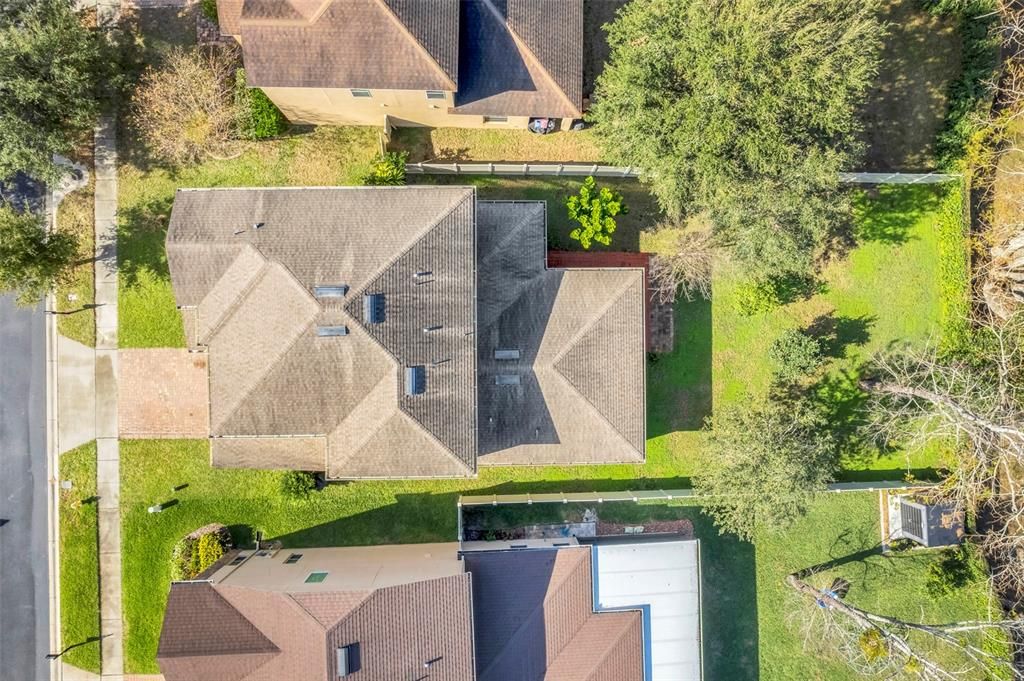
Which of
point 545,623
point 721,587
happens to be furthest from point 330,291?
point 721,587

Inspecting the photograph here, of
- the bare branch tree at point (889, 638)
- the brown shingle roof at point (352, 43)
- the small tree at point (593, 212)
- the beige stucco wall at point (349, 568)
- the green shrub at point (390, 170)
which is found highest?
the brown shingle roof at point (352, 43)

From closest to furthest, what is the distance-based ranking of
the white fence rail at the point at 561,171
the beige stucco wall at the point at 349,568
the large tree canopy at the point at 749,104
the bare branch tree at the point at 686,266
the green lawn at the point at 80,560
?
the large tree canopy at the point at 749,104 → the beige stucco wall at the point at 349,568 → the bare branch tree at the point at 686,266 → the white fence rail at the point at 561,171 → the green lawn at the point at 80,560

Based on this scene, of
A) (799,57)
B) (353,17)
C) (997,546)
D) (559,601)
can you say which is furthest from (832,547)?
(353,17)

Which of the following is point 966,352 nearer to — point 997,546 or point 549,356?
point 997,546

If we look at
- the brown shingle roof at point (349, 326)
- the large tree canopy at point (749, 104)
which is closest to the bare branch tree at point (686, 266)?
the large tree canopy at point (749, 104)

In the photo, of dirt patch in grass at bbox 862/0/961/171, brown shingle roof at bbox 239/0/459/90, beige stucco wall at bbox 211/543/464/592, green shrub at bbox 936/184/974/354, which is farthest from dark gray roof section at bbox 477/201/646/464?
green shrub at bbox 936/184/974/354

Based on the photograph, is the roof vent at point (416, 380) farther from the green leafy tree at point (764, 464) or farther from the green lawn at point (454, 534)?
the green leafy tree at point (764, 464)

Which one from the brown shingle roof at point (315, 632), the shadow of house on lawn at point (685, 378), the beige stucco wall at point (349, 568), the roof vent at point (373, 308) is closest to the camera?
the roof vent at point (373, 308)
